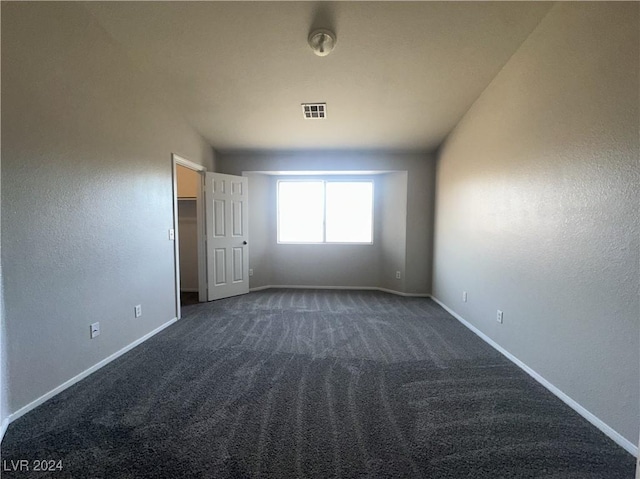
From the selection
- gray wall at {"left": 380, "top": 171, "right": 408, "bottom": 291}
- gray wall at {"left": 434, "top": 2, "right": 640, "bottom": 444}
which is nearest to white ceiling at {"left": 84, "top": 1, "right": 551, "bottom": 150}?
gray wall at {"left": 434, "top": 2, "right": 640, "bottom": 444}

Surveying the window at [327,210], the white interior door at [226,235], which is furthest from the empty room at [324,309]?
the window at [327,210]

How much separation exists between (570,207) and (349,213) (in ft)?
11.3

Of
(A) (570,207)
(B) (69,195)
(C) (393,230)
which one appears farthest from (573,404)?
(B) (69,195)

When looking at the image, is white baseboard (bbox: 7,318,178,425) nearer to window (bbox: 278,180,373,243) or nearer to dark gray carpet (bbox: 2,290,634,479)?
dark gray carpet (bbox: 2,290,634,479)

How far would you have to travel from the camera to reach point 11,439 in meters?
1.49

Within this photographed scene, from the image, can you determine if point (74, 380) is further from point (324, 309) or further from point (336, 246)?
point (336, 246)

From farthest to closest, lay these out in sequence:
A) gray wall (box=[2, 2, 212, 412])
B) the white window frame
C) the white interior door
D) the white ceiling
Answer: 1. the white window frame
2. the white interior door
3. the white ceiling
4. gray wall (box=[2, 2, 212, 412])

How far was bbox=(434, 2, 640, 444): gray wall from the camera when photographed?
4.85 feet

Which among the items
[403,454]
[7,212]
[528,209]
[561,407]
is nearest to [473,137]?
[528,209]

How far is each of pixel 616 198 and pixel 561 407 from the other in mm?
1367

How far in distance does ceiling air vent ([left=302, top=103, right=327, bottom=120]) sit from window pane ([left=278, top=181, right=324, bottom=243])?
1.65 meters

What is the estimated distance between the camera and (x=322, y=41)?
2.32 meters

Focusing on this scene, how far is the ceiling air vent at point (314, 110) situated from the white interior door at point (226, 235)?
162 centimetres

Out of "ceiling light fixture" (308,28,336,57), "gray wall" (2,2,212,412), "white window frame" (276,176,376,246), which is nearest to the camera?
"gray wall" (2,2,212,412)
